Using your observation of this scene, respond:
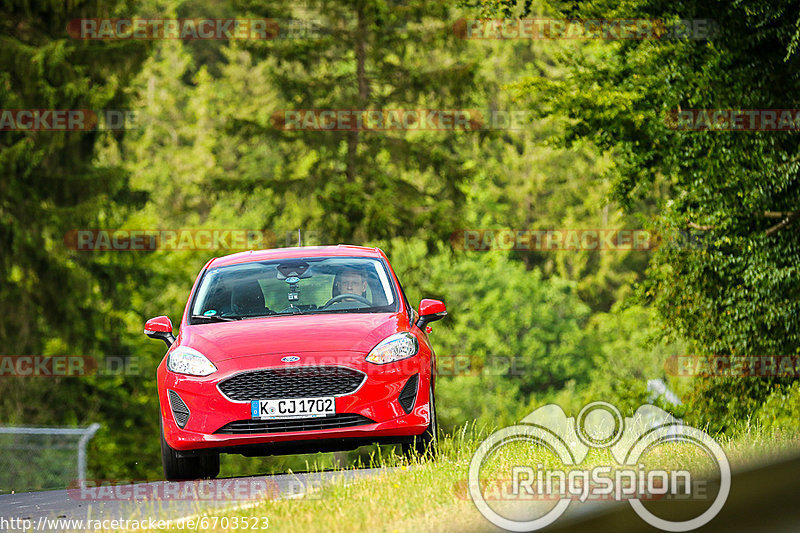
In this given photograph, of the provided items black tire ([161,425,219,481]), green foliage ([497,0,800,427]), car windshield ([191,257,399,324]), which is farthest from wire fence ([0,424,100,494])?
car windshield ([191,257,399,324])

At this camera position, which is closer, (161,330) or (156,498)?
(156,498)

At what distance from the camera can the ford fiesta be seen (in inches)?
369

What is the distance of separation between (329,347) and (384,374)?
1.59ft

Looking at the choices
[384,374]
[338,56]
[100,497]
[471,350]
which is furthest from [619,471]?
[471,350]

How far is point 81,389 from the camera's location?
33531mm

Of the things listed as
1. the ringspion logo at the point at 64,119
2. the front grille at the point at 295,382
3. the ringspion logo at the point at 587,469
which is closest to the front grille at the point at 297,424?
the front grille at the point at 295,382

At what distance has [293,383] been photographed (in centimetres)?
937

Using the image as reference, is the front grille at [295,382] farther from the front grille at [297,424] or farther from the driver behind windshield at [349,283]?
the driver behind windshield at [349,283]

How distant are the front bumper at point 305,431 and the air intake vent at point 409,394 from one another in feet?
0.11

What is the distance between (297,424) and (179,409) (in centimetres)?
105

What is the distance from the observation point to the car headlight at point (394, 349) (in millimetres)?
9531

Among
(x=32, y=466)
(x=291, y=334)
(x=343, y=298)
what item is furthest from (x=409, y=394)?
(x=32, y=466)

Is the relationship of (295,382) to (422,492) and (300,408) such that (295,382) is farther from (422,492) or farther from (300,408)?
(422,492)

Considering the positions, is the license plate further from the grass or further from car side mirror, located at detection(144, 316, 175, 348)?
car side mirror, located at detection(144, 316, 175, 348)
